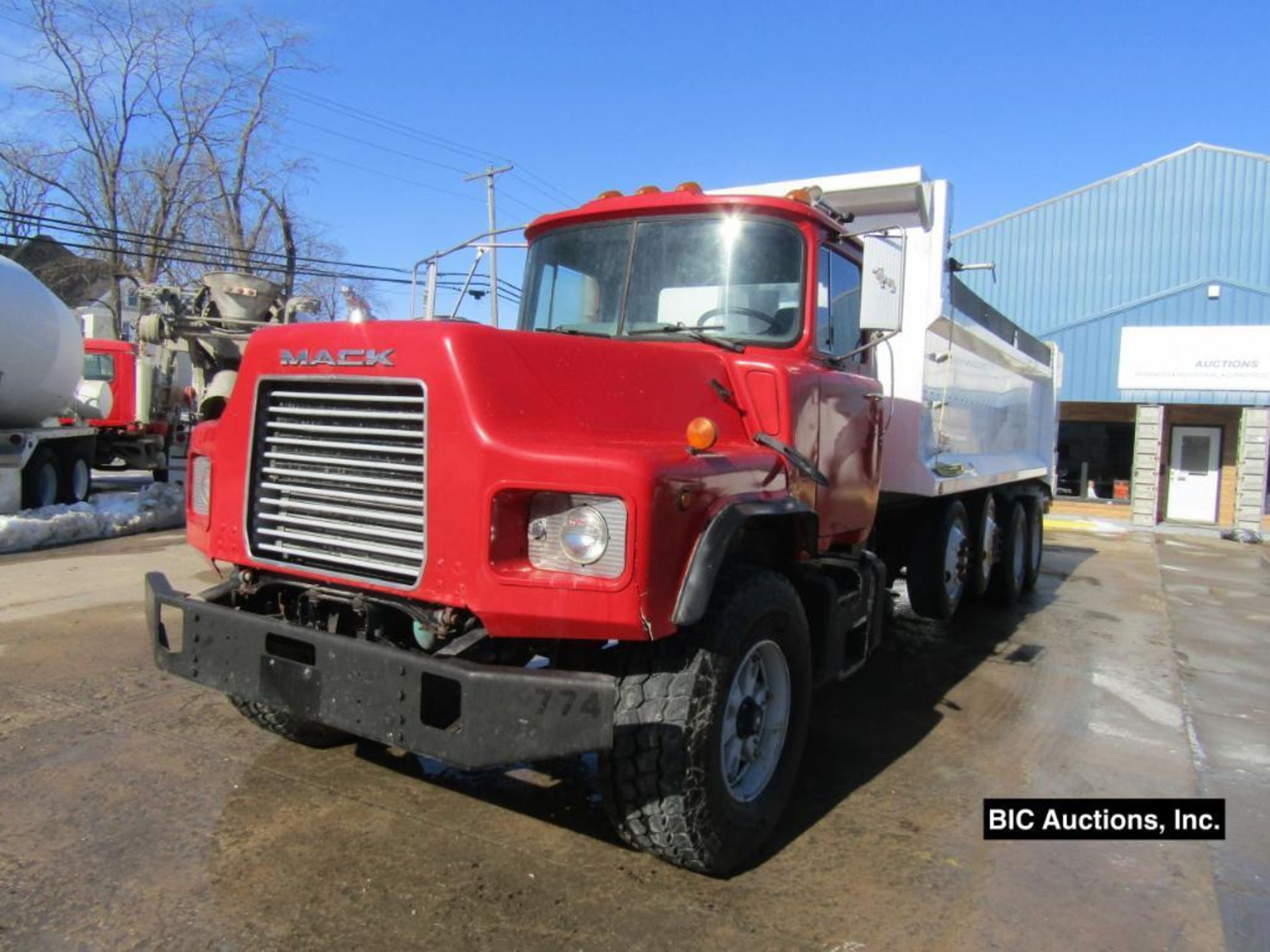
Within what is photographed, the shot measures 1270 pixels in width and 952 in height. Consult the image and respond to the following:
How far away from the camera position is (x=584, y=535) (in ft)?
9.06

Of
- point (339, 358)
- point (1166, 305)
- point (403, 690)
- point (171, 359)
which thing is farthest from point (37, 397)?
point (1166, 305)

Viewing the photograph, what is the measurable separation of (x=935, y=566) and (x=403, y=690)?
4.86 meters

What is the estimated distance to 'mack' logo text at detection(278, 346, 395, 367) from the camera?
304cm

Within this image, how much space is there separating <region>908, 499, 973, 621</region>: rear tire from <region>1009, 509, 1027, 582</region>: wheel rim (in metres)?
2.21

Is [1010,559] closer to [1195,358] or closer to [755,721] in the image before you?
[755,721]

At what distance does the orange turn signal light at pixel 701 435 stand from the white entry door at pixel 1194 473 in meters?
21.9

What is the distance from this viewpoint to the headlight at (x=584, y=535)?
8.98 feet

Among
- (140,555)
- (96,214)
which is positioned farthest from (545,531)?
(96,214)

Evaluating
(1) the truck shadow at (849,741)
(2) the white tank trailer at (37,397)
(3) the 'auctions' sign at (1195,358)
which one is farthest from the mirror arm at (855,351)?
(3) the 'auctions' sign at (1195,358)

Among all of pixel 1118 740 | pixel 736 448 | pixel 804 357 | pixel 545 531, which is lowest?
pixel 1118 740

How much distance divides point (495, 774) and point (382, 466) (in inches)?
66.8

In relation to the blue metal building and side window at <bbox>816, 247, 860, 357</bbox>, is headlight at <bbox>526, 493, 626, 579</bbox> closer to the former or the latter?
side window at <bbox>816, 247, 860, 357</bbox>

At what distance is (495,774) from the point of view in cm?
405

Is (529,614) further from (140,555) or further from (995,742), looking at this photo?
(140,555)
